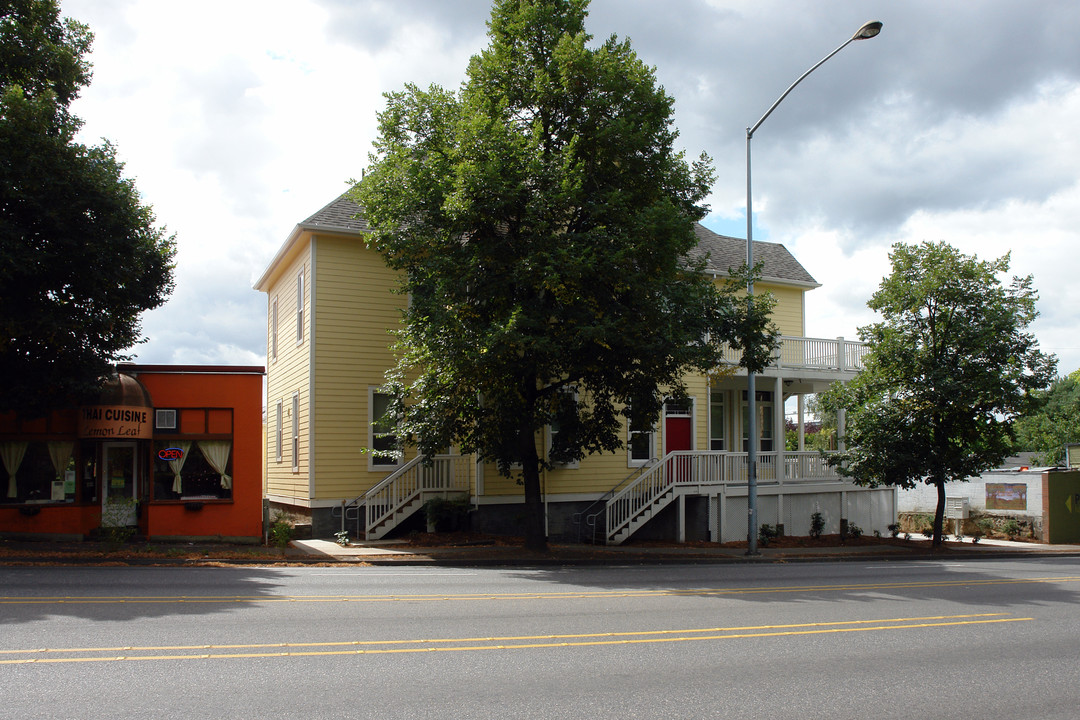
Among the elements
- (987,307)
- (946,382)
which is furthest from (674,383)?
→ (987,307)

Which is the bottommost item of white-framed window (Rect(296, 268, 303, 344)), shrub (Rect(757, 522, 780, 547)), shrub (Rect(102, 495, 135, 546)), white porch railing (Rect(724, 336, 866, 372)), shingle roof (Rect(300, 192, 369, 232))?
shrub (Rect(757, 522, 780, 547))

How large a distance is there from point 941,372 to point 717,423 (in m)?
7.80

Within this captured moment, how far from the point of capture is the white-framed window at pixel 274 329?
26.1 metres

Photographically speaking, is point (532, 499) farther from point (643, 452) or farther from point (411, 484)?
point (643, 452)

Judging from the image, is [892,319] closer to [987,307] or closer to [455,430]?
[987,307]

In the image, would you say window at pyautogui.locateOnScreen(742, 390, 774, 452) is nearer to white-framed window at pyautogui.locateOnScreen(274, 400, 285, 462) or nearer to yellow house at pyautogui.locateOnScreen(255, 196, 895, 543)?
yellow house at pyautogui.locateOnScreen(255, 196, 895, 543)

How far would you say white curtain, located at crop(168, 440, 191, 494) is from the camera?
757 inches

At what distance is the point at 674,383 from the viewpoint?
1773cm

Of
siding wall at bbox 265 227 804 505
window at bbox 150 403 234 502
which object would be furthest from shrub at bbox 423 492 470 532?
window at bbox 150 403 234 502

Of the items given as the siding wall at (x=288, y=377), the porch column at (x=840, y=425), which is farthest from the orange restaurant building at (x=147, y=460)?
the porch column at (x=840, y=425)

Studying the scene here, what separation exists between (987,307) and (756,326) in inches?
317

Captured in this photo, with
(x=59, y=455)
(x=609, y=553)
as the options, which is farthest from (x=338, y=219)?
(x=609, y=553)

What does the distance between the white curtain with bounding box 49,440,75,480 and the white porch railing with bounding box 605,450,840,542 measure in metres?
12.9

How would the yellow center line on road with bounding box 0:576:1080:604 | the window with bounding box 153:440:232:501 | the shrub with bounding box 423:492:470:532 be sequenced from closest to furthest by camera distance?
the yellow center line on road with bounding box 0:576:1080:604
the window with bounding box 153:440:232:501
the shrub with bounding box 423:492:470:532
